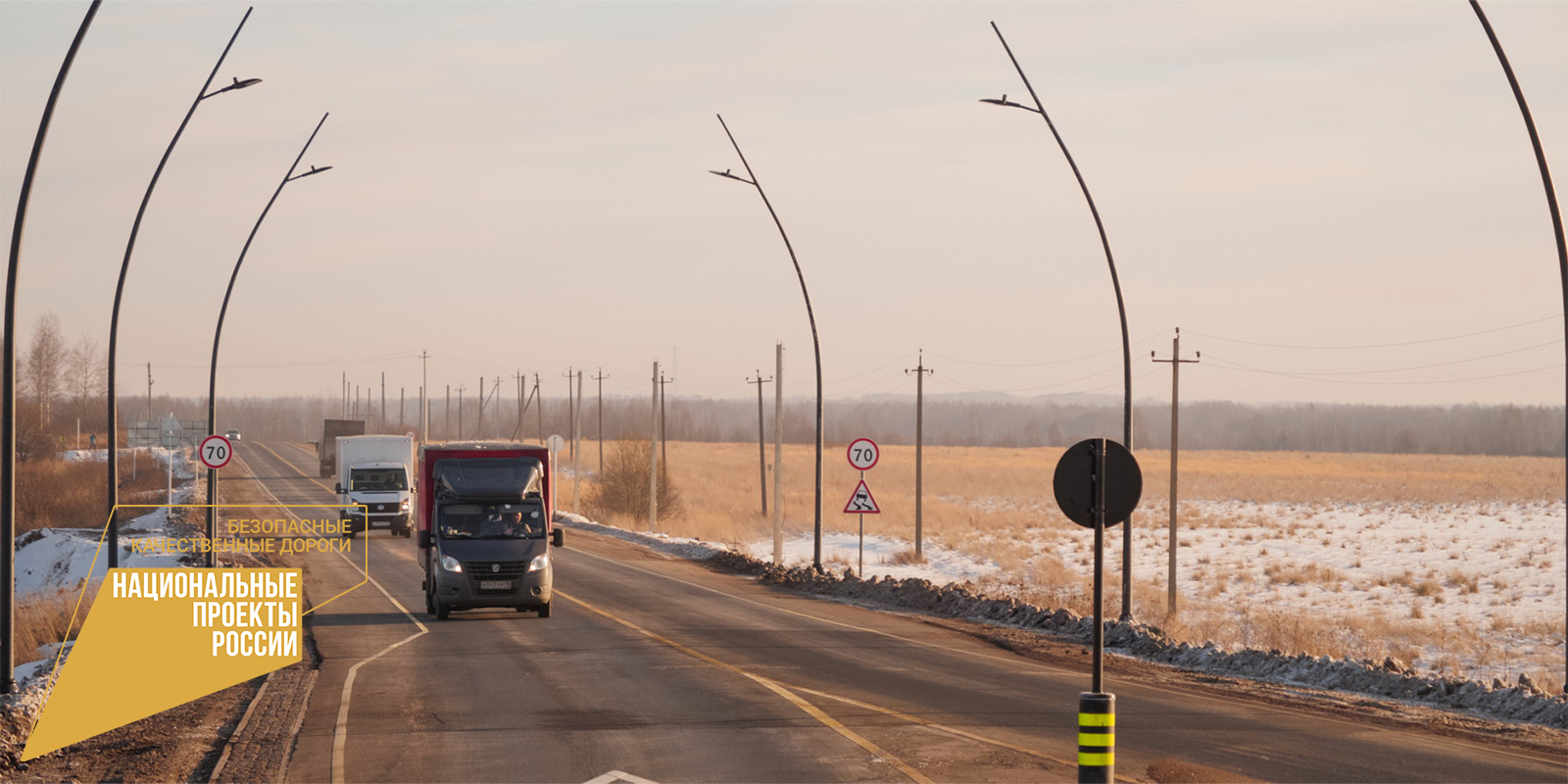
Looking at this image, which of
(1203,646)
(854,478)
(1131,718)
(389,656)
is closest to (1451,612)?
(1203,646)

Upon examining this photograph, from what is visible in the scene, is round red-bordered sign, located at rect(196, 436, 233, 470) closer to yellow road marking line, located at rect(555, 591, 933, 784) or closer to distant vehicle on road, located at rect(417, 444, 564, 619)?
distant vehicle on road, located at rect(417, 444, 564, 619)

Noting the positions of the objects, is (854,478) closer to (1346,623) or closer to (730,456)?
(730,456)

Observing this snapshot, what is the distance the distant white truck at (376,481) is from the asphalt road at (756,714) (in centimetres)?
2127

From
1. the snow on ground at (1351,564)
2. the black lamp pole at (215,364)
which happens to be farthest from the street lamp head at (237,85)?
the snow on ground at (1351,564)

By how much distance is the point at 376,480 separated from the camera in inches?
1815

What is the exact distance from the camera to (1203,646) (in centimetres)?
1989

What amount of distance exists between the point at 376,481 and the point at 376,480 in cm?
8

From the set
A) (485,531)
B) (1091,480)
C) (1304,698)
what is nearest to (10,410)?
(485,531)

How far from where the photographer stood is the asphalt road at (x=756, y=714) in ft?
38.6

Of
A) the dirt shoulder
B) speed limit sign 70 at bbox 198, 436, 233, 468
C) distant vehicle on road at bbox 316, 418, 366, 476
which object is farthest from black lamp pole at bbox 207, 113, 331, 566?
distant vehicle on road at bbox 316, 418, 366, 476

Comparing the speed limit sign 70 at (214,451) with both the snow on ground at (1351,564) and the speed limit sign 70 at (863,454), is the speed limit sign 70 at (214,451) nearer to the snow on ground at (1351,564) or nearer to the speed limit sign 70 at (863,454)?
the snow on ground at (1351,564)

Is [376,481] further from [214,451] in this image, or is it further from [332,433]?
[332,433]

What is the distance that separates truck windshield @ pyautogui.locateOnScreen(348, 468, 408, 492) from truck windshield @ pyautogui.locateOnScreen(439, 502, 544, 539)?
910 inches

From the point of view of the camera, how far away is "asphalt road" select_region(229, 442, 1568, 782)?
38.6 ft
